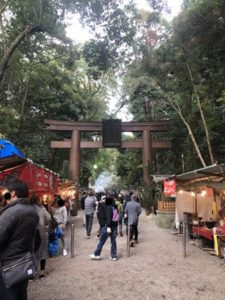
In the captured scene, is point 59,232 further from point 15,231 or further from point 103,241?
point 15,231

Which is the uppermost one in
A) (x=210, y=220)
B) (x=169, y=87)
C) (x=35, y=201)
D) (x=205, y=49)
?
(x=205, y=49)

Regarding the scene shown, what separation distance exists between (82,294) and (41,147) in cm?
2016

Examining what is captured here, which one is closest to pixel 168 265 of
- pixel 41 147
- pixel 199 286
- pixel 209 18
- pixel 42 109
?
pixel 199 286

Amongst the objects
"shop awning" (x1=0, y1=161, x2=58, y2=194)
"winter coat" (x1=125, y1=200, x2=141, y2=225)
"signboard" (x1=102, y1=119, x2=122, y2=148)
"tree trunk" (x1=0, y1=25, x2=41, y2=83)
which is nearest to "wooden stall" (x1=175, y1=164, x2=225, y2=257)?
"winter coat" (x1=125, y1=200, x2=141, y2=225)

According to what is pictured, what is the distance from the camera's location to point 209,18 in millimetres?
14359

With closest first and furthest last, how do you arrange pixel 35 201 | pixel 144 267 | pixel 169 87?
pixel 35 201 < pixel 144 267 < pixel 169 87

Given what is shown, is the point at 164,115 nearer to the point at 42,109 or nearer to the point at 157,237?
the point at 42,109

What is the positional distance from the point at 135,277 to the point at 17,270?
4.12 metres

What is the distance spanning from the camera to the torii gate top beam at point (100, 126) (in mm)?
23203

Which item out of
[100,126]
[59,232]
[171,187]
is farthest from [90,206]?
[100,126]

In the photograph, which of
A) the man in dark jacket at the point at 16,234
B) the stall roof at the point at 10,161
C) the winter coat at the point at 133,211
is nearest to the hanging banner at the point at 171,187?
the winter coat at the point at 133,211

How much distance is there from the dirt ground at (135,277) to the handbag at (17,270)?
255 cm

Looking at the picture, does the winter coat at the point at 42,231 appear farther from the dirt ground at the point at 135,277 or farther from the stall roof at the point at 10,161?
the stall roof at the point at 10,161

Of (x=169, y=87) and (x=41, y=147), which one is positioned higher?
(x=169, y=87)
